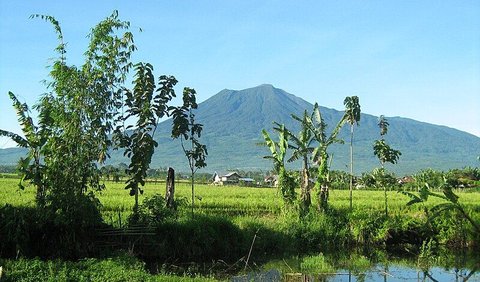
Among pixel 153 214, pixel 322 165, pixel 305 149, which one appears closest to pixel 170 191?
pixel 153 214

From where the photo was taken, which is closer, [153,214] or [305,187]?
[153,214]

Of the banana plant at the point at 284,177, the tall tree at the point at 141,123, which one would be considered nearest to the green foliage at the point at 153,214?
the tall tree at the point at 141,123

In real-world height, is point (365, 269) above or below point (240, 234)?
below

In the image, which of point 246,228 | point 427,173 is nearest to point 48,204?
point 246,228

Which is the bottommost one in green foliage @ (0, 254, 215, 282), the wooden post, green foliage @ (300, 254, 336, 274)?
green foliage @ (300, 254, 336, 274)

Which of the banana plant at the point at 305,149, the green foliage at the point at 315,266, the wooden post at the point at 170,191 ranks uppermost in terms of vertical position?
the banana plant at the point at 305,149

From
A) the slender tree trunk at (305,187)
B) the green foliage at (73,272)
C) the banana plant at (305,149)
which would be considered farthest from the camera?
the banana plant at (305,149)

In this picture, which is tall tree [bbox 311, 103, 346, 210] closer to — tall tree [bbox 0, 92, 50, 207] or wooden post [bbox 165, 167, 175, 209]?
wooden post [bbox 165, 167, 175, 209]

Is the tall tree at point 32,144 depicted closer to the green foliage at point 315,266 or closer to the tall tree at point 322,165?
the green foliage at point 315,266

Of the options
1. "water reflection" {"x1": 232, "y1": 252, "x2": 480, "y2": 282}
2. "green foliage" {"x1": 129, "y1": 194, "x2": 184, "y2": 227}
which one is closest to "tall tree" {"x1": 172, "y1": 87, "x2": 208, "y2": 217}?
"green foliage" {"x1": 129, "y1": 194, "x2": 184, "y2": 227}

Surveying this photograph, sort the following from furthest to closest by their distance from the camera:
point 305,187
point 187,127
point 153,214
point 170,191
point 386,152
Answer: point 386,152, point 305,187, point 187,127, point 170,191, point 153,214

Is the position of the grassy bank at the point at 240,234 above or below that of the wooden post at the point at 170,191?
below

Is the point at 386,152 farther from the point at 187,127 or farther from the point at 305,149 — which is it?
the point at 187,127

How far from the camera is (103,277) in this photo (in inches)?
318
